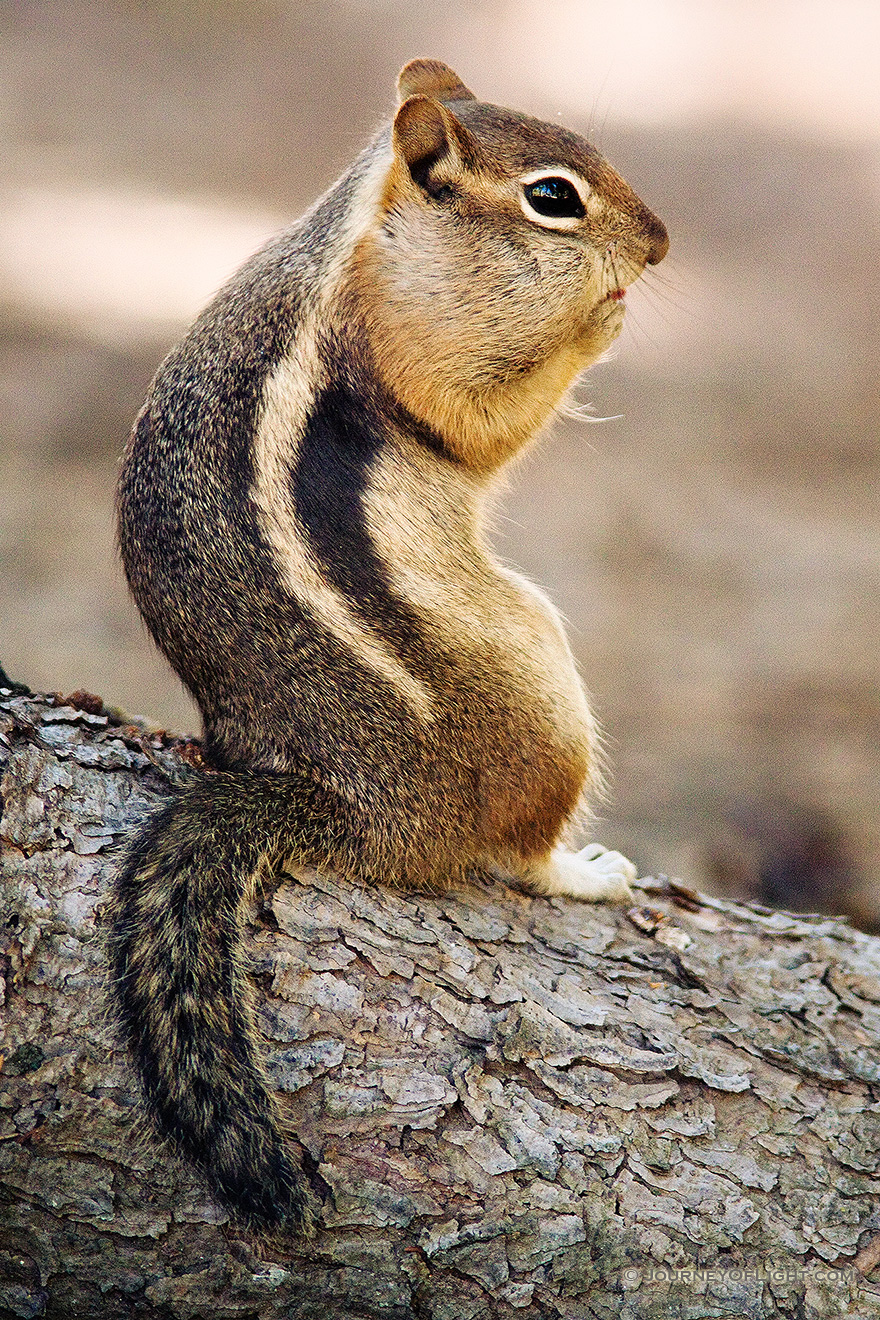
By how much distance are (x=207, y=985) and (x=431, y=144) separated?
76.0 inches

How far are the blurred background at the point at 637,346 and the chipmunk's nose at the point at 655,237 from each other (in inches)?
69.6

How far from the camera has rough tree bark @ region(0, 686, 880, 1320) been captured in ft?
6.75

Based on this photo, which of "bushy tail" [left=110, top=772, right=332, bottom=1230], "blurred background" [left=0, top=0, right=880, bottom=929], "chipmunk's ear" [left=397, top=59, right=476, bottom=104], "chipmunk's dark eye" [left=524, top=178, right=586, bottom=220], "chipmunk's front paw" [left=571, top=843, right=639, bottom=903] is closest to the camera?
"bushy tail" [left=110, top=772, right=332, bottom=1230]

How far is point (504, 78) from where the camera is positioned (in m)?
8.43

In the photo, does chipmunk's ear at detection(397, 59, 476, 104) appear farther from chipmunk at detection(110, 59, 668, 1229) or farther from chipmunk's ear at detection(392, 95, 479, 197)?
chipmunk's ear at detection(392, 95, 479, 197)

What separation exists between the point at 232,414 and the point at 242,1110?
54.3 inches

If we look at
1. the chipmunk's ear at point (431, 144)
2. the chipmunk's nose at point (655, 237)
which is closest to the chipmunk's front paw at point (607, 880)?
the chipmunk's nose at point (655, 237)

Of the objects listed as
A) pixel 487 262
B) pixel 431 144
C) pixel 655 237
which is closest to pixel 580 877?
pixel 487 262

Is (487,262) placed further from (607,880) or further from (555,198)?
(607,880)

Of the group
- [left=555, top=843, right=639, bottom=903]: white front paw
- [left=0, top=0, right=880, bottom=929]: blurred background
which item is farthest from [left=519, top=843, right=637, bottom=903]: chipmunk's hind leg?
[left=0, top=0, right=880, bottom=929]: blurred background

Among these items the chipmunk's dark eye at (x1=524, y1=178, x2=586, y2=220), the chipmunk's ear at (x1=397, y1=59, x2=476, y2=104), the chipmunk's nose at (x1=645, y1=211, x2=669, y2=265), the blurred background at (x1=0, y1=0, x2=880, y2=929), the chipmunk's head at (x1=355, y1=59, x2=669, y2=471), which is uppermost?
the blurred background at (x1=0, y1=0, x2=880, y2=929)

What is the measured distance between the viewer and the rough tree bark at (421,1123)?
81.0 inches

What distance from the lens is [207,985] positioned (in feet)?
7.04

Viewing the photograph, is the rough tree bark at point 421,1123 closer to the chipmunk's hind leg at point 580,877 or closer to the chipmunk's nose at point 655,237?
the chipmunk's hind leg at point 580,877
